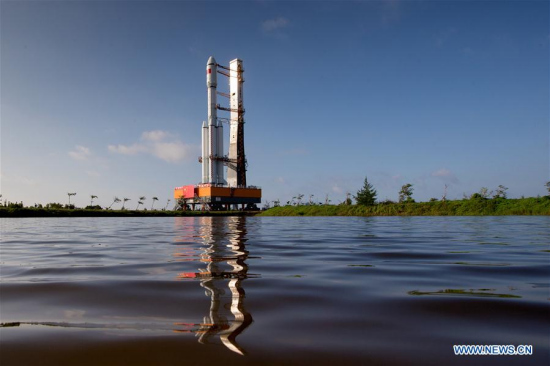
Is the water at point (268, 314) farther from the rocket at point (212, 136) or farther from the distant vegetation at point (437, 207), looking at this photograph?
the rocket at point (212, 136)

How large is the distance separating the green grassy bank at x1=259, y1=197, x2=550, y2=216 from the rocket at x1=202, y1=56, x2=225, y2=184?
29944 millimetres

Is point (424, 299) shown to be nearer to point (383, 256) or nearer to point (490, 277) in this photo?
point (490, 277)

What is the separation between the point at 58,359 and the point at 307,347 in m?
1.20

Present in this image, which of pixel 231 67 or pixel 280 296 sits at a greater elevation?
pixel 231 67

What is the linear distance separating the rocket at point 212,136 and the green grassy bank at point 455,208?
98.2 ft

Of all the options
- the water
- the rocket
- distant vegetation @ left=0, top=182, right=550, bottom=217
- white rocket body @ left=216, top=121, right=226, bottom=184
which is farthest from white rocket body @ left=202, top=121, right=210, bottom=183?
the water

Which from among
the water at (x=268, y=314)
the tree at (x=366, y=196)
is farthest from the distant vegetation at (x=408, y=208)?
the water at (x=268, y=314)

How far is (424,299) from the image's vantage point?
2.68m

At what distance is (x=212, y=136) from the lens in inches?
2889

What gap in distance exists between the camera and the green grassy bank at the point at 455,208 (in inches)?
1505

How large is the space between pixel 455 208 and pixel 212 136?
165ft

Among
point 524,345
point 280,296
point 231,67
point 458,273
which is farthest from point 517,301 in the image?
point 231,67

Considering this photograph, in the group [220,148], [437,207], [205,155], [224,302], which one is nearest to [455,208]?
[437,207]

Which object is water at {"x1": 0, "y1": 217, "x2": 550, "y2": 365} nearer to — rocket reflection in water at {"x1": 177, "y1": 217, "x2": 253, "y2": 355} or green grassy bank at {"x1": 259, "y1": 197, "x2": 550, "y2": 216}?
rocket reflection in water at {"x1": 177, "y1": 217, "x2": 253, "y2": 355}
